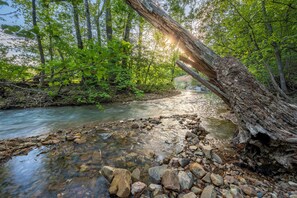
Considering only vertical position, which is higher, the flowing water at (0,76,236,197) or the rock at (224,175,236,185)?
the flowing water at (0,76,236,197)

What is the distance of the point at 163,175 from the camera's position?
1.94 meters

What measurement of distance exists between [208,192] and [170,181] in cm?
46

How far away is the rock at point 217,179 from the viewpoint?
186 cm

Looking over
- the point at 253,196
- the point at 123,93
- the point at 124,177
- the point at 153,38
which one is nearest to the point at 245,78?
the point at 253,196

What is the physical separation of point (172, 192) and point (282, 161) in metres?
1.69

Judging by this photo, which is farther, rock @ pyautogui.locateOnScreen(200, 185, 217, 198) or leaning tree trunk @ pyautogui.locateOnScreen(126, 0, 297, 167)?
leaning tree trunk @ pyautogui.locateOnScreen(126, 0, 297, 167)

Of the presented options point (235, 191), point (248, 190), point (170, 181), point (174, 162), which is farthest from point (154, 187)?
point (248, 190)

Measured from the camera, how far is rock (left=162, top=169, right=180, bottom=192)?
1.75 metres

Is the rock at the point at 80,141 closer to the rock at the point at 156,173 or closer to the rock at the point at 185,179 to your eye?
the rock at the point at 156,173

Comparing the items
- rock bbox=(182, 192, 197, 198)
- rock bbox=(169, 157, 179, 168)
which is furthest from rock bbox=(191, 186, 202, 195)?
rock bbox=(169, 157, 179, 168)

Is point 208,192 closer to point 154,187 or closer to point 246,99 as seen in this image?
point 154,187

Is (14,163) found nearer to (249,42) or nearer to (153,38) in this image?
(249,42)

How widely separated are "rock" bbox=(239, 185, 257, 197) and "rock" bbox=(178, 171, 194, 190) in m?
0.61

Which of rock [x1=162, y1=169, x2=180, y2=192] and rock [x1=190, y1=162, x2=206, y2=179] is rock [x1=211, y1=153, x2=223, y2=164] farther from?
rock [x1=162, y1=169, x2=180, y2=192]
